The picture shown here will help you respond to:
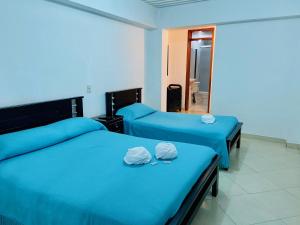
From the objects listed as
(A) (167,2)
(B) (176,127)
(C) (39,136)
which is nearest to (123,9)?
(A) (167,2)

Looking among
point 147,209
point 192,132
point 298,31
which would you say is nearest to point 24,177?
point 147,209

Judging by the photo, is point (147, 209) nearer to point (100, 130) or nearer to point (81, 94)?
point (100, 130)

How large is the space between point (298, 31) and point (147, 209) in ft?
12.8

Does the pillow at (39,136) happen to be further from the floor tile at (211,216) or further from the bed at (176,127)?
the floor tile at (211,216)

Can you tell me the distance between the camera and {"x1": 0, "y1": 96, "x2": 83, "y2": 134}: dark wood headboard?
2.40 meters

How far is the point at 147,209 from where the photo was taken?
134cm

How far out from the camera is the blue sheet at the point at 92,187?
1.34 m

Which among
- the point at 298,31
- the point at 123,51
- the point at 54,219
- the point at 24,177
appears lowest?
the point at 54,219

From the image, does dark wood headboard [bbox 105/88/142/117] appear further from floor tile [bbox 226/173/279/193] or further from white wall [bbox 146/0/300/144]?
floor tile [bbox 226/173/279/193]

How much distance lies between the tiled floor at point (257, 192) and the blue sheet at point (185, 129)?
0.37 m

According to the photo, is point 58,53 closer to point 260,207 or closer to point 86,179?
point 86,179

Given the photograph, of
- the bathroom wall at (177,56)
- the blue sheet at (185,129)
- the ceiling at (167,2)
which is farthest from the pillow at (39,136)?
the bathroom wall at (177,56)

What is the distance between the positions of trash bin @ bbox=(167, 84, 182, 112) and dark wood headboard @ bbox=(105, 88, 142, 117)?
1496 mm

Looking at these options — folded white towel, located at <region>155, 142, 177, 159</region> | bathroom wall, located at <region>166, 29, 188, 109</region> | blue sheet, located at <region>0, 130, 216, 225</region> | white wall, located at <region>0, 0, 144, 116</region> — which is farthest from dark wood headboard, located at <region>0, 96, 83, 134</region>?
bathroom wall, located at <region>166, 29, 188, 109</region>
